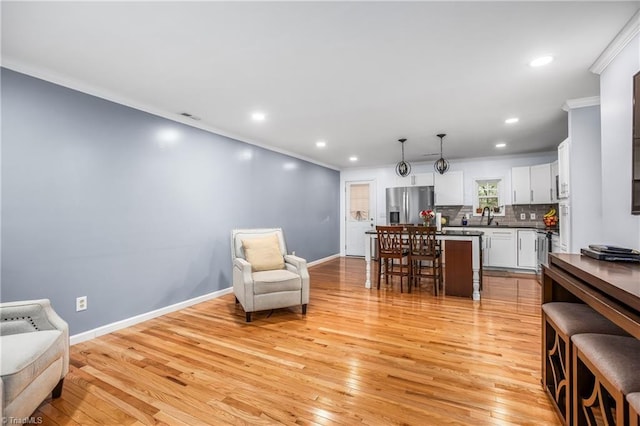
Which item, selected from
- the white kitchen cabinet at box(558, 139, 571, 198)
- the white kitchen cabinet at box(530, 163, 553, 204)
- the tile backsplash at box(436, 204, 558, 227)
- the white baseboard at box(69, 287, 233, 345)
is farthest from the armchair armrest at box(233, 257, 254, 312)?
the white kitchen cabinet at box(530, 163, 553, 204)

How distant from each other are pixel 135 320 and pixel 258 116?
8.68ft

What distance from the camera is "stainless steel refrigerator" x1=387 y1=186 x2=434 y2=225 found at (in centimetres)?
668

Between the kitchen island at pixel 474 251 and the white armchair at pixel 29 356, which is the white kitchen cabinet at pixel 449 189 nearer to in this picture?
the kitchen island at pixel 474 251

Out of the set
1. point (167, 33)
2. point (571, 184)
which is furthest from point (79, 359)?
point (571, 184)

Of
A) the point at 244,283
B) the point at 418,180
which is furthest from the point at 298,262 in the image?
the point at 418,180

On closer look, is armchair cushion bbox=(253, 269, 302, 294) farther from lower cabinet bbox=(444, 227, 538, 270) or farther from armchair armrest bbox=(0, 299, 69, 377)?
lower cabinet bbox=(444, 227, 538, 270)

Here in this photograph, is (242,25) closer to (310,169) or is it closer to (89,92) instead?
(89,92)

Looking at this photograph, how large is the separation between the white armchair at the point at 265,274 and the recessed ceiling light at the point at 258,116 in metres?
1.43

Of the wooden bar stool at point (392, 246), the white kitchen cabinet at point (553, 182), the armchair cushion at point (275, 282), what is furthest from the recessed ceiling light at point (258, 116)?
the white kitchen cabinet at point (553, 182)

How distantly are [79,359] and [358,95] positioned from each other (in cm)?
337

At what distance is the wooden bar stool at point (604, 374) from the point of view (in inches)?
41.3

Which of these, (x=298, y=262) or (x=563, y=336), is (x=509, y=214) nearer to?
(x=298, y=262)

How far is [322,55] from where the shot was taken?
228 centimetres

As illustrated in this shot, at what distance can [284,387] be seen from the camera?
6.61 feet
